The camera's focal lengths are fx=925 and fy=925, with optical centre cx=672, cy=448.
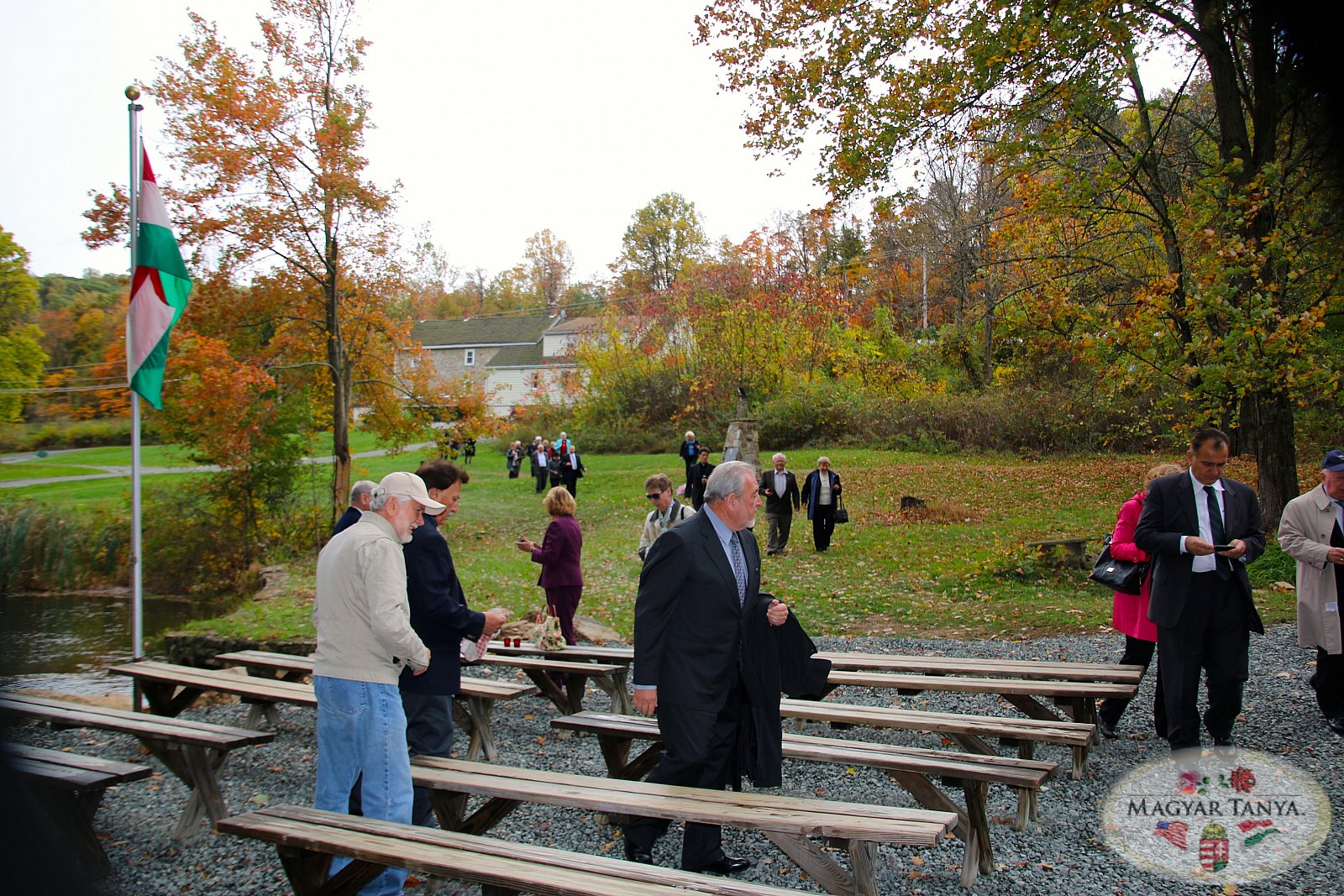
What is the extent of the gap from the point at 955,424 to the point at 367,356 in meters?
19.2

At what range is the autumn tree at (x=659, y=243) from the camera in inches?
2662

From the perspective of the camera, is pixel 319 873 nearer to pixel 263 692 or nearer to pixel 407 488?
pixel 407 488

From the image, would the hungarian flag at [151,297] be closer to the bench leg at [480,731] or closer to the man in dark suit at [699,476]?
the bench leg at [480,731]

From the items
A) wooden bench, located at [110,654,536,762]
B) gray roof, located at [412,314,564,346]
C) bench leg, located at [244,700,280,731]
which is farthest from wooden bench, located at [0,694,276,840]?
gray roof, located at [412,314,564,346]

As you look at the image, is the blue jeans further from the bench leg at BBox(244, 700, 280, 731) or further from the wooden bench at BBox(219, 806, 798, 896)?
the bench leg at BBox(244, 700, 280, 731)

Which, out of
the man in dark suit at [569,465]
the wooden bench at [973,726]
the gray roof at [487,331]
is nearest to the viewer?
the wooden bench at [973,726]

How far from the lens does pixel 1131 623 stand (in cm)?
639

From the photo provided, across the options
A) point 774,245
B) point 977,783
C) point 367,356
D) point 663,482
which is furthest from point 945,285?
point 977,783

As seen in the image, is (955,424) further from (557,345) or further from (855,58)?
(557,345)

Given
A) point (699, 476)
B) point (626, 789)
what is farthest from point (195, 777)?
point (699, 476)

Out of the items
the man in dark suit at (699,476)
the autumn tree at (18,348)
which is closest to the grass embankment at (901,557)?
the man in dark suit at (699,476)

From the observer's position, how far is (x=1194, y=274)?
12250 millimetres

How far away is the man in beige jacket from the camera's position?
5.97 m

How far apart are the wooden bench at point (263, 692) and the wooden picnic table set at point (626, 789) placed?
2cm
